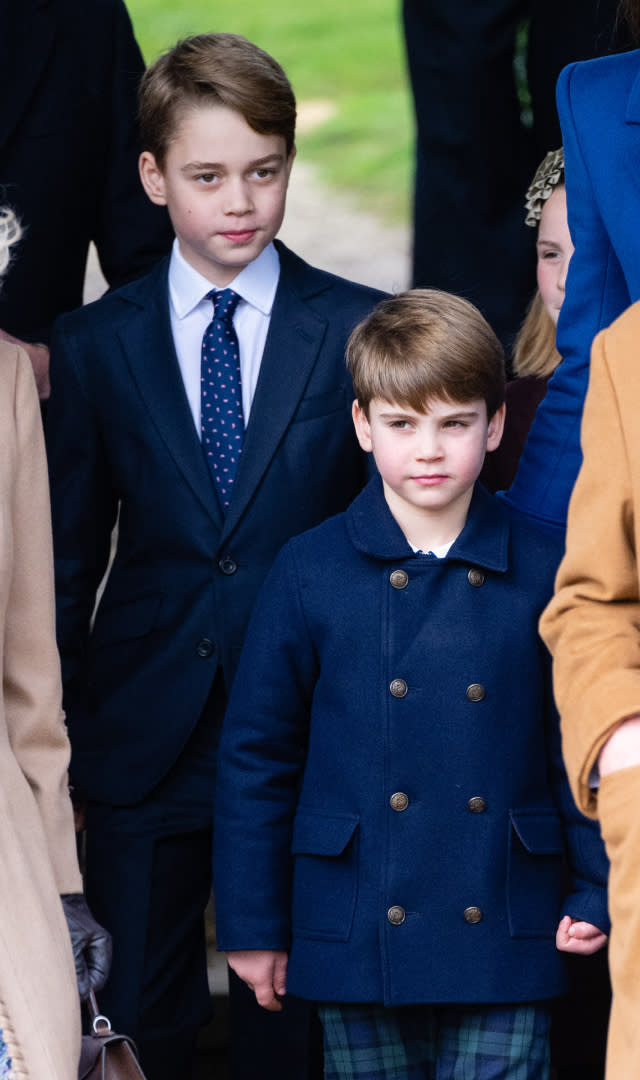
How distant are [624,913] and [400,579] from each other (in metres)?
0.93

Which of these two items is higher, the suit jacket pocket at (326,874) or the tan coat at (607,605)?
the tan coat at (607,605)

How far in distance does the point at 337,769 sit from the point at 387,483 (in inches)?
17.9

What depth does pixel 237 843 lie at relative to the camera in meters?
3.10

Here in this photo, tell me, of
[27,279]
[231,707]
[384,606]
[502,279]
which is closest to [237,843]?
[231,707]

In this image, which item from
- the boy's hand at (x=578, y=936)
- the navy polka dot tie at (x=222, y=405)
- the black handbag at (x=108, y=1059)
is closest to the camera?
the black handbag at (x=108, y=1059)

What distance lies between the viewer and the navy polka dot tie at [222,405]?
3.42 m

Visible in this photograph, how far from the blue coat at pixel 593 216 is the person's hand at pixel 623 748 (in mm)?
644

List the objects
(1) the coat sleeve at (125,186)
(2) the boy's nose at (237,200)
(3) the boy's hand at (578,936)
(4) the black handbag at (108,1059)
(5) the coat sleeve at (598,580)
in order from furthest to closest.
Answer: (1) the coat sleeve at (125,186), (2) the boy's nose at (237,200), (3) the boy's hand at (578,936), (4) the black handbag at (108,1059), (5) the coat sleeve at (598,580)

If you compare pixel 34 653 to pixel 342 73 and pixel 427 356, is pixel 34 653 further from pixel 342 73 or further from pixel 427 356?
pixel 342 73

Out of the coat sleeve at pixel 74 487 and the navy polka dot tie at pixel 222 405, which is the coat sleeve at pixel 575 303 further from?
the coat sleeve at pixel 74 487

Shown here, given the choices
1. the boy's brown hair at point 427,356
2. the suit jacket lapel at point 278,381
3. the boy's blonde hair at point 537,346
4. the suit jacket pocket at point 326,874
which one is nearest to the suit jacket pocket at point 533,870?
the suit jacket pocket at point 326,874

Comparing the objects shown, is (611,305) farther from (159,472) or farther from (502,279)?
(502,279)

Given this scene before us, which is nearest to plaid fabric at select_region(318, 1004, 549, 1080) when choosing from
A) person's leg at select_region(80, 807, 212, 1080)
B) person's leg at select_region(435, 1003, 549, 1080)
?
person's leg at select_region(435, 1003, 549, 1080)

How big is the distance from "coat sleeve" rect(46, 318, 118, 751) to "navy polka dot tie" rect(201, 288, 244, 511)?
8.3 inches
